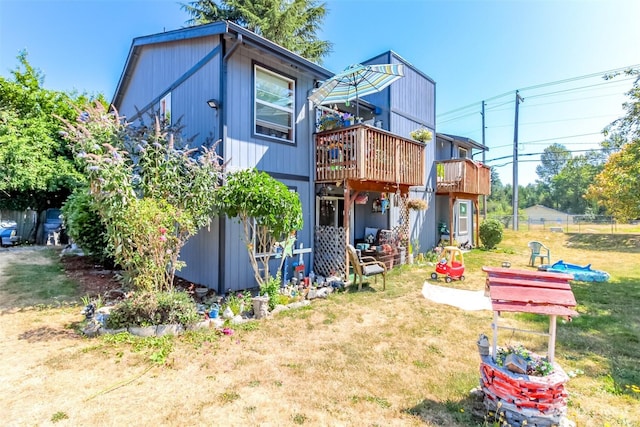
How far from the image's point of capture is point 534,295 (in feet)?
8.95

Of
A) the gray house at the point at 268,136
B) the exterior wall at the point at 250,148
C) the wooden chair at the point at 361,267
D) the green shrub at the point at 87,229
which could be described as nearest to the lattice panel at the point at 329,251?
the gray house at the point at 268,136

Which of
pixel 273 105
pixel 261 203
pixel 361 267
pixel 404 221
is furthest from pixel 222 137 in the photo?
pixel 404 221

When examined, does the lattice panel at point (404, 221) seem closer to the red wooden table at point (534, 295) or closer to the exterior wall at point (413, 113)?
the exterior wall at point (413, 113)

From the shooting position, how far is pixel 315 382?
3383 mm

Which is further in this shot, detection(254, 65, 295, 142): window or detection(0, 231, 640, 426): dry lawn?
detection(254, 65, 295, 142): window

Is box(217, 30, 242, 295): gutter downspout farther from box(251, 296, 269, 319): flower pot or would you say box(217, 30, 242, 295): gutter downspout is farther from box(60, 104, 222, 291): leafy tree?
box(251, 296, 269, 319): flower pot

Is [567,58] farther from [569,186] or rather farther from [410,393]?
[569,186]

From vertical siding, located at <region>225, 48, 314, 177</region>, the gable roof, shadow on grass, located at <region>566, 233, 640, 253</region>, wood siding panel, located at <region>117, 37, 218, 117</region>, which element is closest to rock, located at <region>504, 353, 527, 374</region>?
vertical siding, located at <region>225, 48, 314, 177</region>

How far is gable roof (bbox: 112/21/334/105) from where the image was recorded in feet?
20.0

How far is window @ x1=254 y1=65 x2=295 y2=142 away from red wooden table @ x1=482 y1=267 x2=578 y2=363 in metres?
6.00

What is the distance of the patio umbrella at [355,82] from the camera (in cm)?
742

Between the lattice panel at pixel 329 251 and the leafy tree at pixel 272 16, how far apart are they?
13.7 metres

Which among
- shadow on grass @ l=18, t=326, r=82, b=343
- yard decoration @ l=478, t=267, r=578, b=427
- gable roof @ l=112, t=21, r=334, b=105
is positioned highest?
gable roof @ l=112, t=21, r=334, b=105

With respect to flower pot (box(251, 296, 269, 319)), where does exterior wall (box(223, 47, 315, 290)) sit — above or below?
above
